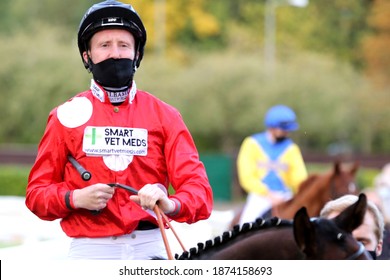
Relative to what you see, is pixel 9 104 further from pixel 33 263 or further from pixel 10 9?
pixel 33 263

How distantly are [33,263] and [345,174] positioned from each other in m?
7.62

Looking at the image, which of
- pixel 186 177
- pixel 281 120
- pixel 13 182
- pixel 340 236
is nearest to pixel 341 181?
pixel 281 120

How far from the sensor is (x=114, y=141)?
371 centimetres

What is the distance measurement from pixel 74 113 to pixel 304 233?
1.15 metres

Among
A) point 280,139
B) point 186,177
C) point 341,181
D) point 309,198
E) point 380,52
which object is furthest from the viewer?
point 380,52

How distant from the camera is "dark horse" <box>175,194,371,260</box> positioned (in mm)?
3066

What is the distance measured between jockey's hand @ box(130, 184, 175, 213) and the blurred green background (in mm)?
27324

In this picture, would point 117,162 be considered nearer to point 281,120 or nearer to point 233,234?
point 233,234

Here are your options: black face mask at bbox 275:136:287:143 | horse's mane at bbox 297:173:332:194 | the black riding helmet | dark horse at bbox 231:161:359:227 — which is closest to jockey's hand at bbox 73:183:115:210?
the black riding helmet

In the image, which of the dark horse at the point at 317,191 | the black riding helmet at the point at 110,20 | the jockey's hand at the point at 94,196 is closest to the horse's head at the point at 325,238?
the jockey's hand at the point at 94,196

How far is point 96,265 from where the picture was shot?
9.68 ft

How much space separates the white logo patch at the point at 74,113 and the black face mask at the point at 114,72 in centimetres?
12

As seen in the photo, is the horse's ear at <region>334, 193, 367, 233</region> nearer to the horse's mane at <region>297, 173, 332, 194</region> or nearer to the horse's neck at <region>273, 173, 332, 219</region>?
the horse's neck at <region>273, 173, 332, 219</region>

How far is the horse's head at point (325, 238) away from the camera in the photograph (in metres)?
3.06
